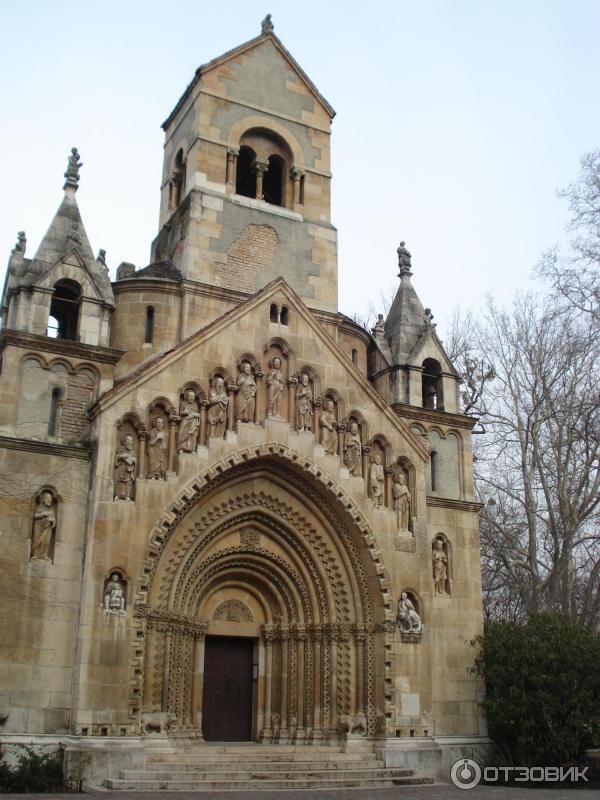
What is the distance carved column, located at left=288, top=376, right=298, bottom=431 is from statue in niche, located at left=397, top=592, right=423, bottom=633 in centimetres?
471

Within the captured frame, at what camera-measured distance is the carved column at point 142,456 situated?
18.8 meters

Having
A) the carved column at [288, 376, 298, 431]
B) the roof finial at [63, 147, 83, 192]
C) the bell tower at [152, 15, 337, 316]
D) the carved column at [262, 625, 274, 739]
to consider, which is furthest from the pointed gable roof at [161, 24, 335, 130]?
the carved column at [262, 625, 274, 739]

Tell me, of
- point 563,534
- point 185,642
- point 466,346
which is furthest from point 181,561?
point 466,346

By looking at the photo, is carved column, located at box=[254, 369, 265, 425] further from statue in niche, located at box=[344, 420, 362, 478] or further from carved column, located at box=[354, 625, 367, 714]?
carved column, located at box=[354, 625, 367, 714]

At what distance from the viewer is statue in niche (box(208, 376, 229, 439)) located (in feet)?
65.1

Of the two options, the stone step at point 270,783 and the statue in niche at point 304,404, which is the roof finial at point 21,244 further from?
the stone step at point 270,783

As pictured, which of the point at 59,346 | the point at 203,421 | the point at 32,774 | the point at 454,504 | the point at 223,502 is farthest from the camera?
the point at 454,504

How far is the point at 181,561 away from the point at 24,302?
665cm

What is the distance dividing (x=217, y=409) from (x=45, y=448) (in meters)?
3.79

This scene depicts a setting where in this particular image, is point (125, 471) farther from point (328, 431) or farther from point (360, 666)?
point (360, 666)

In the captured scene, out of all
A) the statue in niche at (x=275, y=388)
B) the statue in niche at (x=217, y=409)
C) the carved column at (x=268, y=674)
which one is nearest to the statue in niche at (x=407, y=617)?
the carved column at (x=268, y=674)

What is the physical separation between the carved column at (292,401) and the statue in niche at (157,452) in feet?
10.3

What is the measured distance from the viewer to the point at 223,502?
20.4 meters

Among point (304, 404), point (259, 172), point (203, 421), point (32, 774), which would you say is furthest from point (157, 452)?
point (259, 172)
